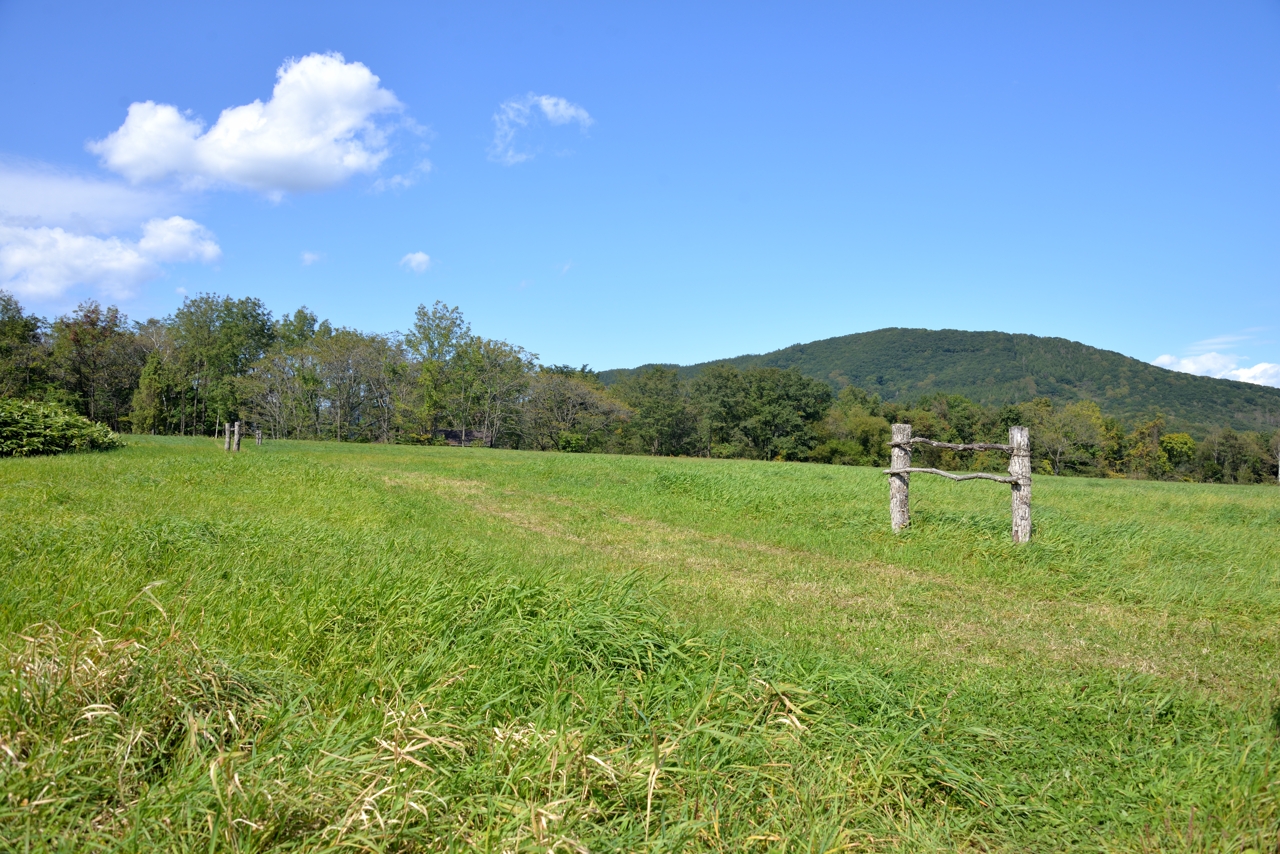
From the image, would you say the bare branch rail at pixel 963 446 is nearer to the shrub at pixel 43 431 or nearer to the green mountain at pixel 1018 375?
the shrub at pixel 43 431

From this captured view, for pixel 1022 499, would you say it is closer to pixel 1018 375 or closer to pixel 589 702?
pixel 589 702

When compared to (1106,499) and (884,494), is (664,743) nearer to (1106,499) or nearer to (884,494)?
(884,494)

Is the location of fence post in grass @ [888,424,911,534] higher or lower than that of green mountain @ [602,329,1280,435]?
lower

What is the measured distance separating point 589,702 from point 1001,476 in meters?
7.76

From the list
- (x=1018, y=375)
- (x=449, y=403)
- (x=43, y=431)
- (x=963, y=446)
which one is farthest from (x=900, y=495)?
(x=1018, y=375)

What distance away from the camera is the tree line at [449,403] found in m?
53.2

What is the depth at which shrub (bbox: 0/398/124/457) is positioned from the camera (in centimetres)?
1728

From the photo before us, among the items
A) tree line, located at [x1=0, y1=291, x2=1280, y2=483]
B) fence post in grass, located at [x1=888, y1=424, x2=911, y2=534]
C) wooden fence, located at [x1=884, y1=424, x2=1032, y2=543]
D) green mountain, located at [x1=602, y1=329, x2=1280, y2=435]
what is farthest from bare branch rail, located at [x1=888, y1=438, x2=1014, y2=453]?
green mountain, located at [x1=602, y1=329, x2=1280, y2=435]

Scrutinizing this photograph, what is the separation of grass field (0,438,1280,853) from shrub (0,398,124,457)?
495 inches

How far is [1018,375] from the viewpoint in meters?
118

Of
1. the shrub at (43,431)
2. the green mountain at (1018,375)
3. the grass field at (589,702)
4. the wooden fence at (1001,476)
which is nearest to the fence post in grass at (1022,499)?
the wooden fence at (1001,476)

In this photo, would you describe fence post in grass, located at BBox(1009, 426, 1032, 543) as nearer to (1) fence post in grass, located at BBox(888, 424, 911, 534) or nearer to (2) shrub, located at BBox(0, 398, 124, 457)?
(1) fence post in grass, located at BBox(888, 424, 911, 534)

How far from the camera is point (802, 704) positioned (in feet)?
12.5

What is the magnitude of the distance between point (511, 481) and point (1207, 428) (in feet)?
295
